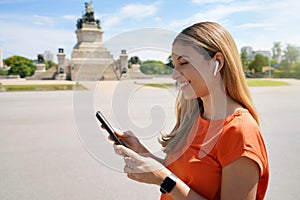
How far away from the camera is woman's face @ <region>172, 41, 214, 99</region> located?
3.91 ft

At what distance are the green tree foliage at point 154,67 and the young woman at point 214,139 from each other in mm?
132

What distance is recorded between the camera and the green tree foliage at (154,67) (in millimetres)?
1356

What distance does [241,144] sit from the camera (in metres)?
1.09

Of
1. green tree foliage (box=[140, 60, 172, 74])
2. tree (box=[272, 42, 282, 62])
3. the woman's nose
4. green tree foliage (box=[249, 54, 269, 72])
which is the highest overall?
tree (box=[272, 42, 282, 62])

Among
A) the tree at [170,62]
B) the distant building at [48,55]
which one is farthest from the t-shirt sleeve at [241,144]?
the distant building at [48,55]

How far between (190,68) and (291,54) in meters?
60.9

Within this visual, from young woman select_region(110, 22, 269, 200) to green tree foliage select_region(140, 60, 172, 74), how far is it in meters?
0.13

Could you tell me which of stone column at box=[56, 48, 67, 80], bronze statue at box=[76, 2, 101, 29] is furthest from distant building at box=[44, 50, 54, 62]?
stone column at box=[56, 48, 67, 80]

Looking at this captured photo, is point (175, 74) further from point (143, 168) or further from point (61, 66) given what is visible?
point (61, 66)

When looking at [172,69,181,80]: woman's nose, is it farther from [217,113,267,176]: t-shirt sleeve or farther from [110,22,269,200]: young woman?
[217,113,267,176]: t-shirt sleeve

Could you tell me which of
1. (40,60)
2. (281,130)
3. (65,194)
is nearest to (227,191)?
(65,194)

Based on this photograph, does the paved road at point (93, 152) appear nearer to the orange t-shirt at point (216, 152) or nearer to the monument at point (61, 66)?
the orange t-shirt at point (216, 152)

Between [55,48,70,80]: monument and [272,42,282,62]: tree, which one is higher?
[272,42,282,62]: tree

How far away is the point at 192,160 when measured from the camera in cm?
125
